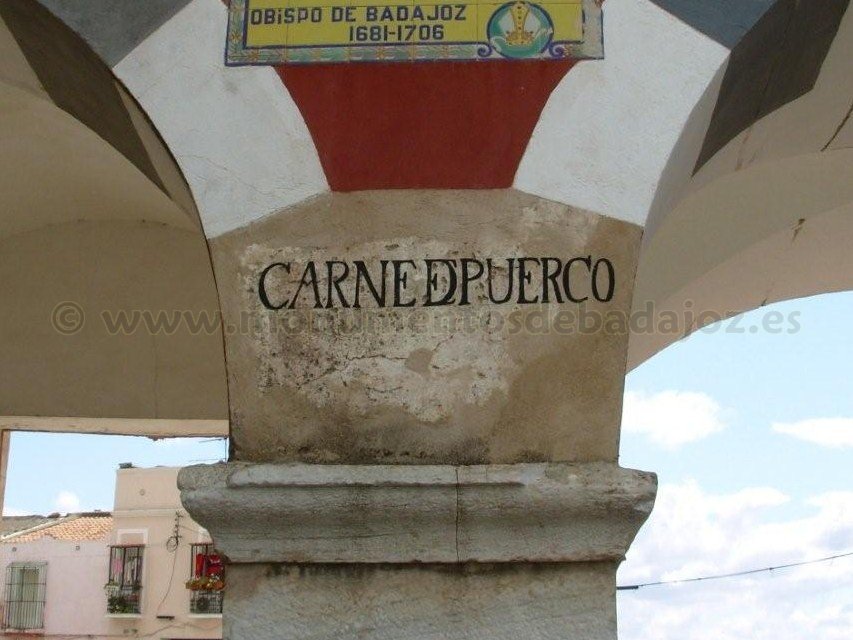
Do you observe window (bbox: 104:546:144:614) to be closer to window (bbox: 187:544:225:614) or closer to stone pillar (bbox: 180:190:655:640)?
window (bbox: 187:544:225:614)

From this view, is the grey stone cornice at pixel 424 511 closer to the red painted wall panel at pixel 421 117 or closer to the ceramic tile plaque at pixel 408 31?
the red painted wall panel at pixel 421 117

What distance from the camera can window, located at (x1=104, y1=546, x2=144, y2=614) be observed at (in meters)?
17.6

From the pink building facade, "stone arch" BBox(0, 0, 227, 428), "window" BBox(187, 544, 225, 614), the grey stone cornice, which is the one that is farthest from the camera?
the pink building facade

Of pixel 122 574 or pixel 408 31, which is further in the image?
pixel 122 574

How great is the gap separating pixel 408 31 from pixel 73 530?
62.6 ft

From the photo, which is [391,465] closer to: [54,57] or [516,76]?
[516,76]

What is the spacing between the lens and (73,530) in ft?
64.2

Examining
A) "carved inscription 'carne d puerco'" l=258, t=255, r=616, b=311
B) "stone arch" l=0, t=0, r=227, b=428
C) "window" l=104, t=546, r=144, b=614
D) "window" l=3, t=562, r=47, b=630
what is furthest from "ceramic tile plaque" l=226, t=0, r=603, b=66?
"window" l=3, t=562, r=47, b=630

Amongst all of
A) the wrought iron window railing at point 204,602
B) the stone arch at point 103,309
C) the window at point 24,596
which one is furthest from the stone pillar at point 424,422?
the window at point 24,596

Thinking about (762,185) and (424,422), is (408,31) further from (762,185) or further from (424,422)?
(762,185)

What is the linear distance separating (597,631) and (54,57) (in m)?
1.58

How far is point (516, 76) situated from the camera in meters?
2.08

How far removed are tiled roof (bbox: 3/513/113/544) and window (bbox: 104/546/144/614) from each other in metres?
0.84

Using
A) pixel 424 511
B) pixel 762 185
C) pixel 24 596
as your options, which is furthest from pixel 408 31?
pixel 24 596
